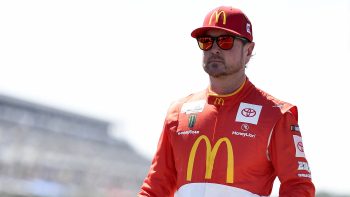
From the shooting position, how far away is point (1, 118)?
55.6 m

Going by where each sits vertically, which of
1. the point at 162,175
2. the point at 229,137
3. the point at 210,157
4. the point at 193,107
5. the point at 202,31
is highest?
the point at 202,31

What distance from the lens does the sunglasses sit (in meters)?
5.86

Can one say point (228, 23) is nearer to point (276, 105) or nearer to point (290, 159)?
point (276, 105)

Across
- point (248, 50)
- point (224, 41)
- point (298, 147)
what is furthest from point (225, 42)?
point (298, 147)

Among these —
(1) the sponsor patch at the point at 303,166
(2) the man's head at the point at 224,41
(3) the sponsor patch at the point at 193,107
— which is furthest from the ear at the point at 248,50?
(1) the sponsor patch at the point at 303,166

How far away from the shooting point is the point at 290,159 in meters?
5.61

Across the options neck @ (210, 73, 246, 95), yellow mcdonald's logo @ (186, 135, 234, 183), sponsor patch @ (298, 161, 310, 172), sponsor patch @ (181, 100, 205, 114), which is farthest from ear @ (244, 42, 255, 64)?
sponsor patch @ (298, 161, 310, 172)

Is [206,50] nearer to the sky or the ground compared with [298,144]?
nearer to the sky

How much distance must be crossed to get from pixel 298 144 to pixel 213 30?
96cm

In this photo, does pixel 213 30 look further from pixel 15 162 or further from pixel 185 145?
pixel 15 162

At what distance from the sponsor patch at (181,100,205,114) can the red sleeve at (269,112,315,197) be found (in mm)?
636

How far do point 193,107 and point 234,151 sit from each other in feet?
1.78

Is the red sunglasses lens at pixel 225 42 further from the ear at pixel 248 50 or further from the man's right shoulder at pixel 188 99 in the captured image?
the man's right shoulder at pixel 188 99

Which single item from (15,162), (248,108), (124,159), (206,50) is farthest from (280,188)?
(124,159)
